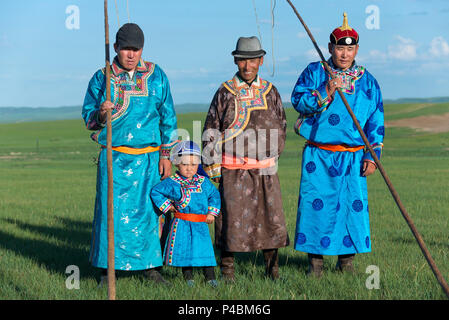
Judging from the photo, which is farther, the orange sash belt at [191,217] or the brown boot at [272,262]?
the brown boot at [272,262]

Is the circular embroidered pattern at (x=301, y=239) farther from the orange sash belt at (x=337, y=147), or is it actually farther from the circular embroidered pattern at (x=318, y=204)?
the orange sash belt at (x=337, y=147)

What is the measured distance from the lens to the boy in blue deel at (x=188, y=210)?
560 centimetres

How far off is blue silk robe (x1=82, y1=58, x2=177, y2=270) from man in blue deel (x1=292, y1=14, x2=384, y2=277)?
132 cm

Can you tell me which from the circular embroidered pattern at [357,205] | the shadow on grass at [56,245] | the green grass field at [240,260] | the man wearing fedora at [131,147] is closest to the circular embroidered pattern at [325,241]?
the green grass field at [240,260]

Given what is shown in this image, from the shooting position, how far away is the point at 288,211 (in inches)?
465

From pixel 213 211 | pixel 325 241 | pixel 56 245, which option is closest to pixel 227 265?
pixel 213 211

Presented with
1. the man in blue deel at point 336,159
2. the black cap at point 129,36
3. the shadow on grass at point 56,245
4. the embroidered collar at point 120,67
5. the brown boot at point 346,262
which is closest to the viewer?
the black cap at point 129,36

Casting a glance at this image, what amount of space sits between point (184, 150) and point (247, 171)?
0.66m

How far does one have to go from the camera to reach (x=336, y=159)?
19.6 ft

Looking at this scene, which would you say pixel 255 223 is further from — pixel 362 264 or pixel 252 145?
pixel 362 264

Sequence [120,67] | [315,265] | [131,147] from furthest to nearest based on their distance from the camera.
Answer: [315,265], [120,67], [131,147]

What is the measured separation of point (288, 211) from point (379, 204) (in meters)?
2.09

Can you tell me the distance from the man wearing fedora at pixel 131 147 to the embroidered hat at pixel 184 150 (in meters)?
0.11

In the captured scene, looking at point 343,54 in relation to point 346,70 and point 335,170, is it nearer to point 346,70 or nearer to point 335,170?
point 346,70
